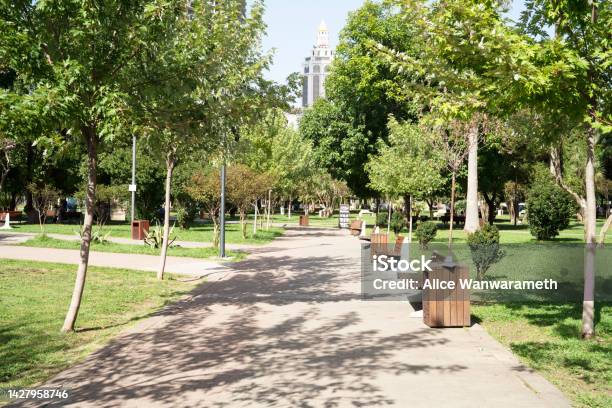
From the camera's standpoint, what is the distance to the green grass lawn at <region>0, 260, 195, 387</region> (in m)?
7.60

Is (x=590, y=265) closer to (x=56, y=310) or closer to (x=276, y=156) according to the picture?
(x=56, y=310)

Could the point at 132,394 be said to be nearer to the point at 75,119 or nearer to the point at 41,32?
the point at 75,119

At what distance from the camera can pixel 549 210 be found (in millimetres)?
27578

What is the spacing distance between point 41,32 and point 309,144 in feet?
116

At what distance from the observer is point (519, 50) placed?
7.89 meters

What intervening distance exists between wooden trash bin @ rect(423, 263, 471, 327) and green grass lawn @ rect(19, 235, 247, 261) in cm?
1117

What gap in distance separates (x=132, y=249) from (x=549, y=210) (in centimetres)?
1806

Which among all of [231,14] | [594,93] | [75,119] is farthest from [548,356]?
[231,14]

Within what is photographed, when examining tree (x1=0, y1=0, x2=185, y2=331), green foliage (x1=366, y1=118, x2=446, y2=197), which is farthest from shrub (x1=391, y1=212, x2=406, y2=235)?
tree (x1=0, y1=0, x2=185, y2=331)

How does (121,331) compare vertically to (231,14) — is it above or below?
below

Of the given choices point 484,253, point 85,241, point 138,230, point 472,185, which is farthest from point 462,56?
point 472,185

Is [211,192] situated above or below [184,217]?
above

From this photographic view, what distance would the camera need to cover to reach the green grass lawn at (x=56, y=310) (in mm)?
7602

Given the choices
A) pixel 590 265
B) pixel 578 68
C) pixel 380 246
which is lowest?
pixel 380 246
